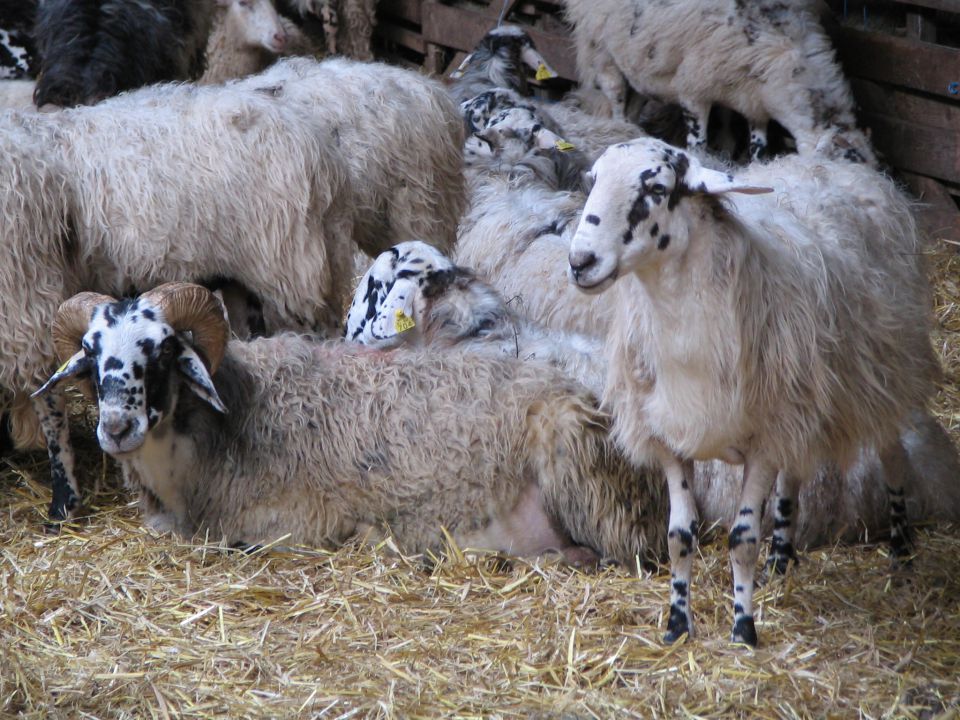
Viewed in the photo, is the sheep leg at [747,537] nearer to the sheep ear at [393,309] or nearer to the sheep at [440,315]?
the sheep at [440,315]

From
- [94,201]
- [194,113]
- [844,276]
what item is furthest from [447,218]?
[844,276]

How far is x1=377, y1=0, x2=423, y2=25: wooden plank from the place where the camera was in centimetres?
1129

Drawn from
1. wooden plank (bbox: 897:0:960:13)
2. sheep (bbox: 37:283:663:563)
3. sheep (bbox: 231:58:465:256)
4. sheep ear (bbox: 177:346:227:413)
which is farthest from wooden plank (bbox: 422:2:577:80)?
sheep ear (bbox: 177:346:227:413)

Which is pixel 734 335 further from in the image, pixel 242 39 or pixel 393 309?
pixel 242 39

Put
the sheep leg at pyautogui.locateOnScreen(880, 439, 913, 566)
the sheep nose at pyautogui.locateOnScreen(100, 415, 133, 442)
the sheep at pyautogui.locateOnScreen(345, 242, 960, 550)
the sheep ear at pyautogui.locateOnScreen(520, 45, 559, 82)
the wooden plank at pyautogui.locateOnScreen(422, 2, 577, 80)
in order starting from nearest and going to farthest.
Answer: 1. the sheep nose at pyautogui.locateOnScreen(100, 415, 133, 442)
2. the sheep leg at pyautogui.locateOnScreen(880, 439, 913, 566)
3. the sheep at pyautogui.locateOnScreen(345, 242, 960, 550)
4. the sheep ear at pyautogui.locateOnScreen(520, 45, 559, 82)
5. the wooden plank at pyautogui.locateOnScreen(422, 2, 577, 80)

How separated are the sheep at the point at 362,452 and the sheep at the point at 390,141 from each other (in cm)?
127

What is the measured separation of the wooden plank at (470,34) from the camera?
32.8ft

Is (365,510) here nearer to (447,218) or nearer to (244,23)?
(447,218)

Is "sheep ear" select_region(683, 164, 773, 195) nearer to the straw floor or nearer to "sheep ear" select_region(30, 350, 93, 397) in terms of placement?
the straw floor

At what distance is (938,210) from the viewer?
8.02m

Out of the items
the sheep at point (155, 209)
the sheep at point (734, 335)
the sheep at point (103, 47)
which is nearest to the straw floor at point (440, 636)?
the sheep at point (734, 335)

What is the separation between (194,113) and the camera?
5.56 m

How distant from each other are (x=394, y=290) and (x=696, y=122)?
379 centimetres

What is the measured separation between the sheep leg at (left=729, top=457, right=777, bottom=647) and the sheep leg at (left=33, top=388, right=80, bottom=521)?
2880mm
